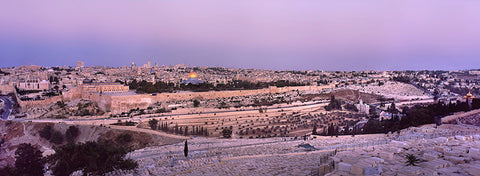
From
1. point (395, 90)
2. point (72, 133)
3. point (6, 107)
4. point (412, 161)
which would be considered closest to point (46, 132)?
point (72, 133)

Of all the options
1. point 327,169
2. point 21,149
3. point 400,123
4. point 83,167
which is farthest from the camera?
point 400,123

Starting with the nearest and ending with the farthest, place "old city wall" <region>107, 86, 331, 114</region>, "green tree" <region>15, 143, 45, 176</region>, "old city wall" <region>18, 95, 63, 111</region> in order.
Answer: "green tree" <region>15, 143, 45, 176</region> → "old city wall" <region>107, 86, 331, 114</region> → "old city wall" <region>18, 95, 63, 111</region>

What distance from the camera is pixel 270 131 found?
25297mm

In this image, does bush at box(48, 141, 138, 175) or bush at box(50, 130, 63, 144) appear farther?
bush at box(50, 130, 63, 144)

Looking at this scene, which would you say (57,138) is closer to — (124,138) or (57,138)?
(57,138)

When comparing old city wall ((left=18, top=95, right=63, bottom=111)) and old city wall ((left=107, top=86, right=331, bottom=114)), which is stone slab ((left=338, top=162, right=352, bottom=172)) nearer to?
old city wall ((left=107, top=86, right=331, bottom=114))

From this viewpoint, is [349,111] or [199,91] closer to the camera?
[349,111]

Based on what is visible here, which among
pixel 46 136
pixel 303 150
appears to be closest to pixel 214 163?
pixel 303 150

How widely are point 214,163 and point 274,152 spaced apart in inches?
134

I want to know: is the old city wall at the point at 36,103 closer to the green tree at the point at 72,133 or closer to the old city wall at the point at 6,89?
the old city wall at the point at 6,89

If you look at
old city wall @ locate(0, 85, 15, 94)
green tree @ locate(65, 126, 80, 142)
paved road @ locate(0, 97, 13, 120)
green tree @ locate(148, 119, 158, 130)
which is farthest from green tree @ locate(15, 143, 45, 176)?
old city wall @ locate(0, 85, 15, 94)

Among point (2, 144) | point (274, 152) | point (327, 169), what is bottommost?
point (2, 144)

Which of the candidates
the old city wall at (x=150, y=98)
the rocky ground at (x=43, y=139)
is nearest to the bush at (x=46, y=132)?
the rocky ground at (x=43, y=139)

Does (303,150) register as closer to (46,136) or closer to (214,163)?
(214,163)
